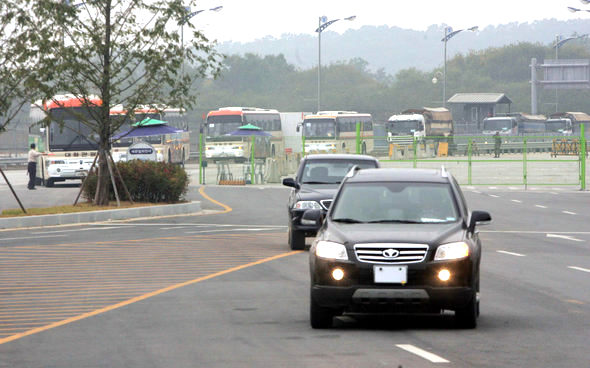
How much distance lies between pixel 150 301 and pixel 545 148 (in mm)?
72240

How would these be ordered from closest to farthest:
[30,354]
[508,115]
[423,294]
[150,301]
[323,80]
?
[30,354], [423,294], [150,301], [508,115], [323,80]

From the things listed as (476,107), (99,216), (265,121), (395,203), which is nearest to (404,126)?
(265,121)

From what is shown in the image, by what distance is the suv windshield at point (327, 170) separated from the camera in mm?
19781

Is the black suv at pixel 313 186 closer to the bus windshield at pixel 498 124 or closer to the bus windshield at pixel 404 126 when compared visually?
the bus windshield at pixel 404 126

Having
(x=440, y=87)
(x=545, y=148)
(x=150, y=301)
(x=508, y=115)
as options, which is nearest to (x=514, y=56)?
(x=440, y=87)

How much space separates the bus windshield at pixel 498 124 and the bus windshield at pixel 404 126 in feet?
51.0

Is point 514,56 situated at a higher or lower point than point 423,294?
higher

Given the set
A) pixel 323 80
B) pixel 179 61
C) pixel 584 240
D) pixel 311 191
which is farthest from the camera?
pixel 323 80

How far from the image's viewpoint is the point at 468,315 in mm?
10352

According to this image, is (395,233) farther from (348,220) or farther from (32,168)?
(32,168)

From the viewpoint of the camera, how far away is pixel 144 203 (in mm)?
31359

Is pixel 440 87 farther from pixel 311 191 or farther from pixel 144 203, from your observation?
pixel 311 191

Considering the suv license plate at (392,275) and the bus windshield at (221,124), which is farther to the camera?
the bus windshield at (221,124)

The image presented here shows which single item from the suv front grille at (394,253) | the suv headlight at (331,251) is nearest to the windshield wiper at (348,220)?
the suv headlight at (331,251)
